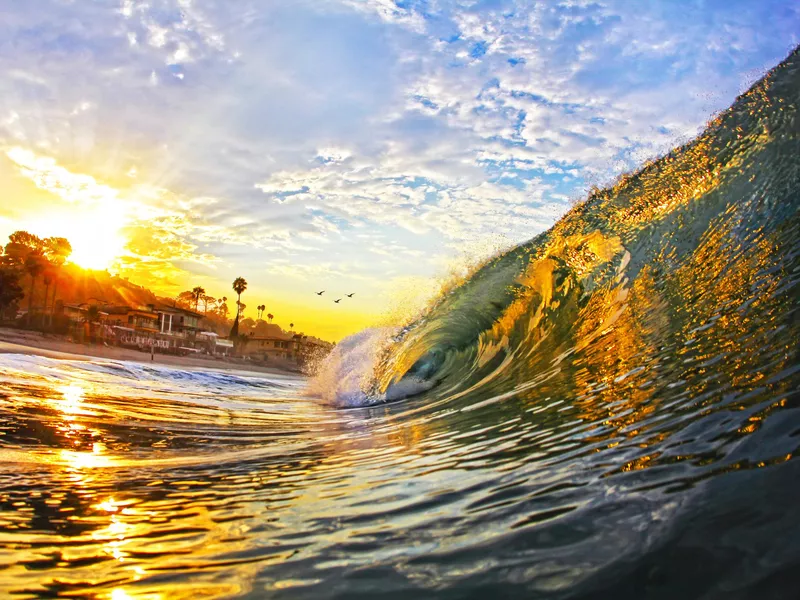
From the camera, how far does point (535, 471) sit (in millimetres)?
2227

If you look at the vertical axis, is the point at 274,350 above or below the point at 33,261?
below

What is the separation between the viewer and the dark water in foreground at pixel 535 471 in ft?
4.58

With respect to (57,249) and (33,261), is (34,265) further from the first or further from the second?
(57,249)

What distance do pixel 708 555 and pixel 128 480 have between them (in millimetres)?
2823

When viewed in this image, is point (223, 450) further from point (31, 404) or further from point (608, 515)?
point (31, 404)

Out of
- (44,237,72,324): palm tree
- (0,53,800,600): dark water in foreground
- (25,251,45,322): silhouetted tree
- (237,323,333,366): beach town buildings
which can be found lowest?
(237,323,333,366): beach town buildings

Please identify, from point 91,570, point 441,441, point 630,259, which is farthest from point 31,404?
point 630,259

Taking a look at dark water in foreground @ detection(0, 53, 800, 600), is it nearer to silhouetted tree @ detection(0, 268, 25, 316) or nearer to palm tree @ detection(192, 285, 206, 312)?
silhouetted tree @ detection(0, 268, 25, 316)

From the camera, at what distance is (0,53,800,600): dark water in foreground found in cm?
140

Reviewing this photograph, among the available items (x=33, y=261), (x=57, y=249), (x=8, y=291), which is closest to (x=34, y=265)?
(x=33, y=261)

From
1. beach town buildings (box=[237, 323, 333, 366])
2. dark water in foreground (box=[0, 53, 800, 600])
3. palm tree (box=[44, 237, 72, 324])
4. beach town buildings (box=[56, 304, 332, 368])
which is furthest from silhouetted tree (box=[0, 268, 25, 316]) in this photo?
dark water in foreground (box=[0, 53, 800, 600])

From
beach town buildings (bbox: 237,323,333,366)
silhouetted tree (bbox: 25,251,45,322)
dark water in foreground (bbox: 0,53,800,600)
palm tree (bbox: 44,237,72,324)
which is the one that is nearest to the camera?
dark water in foreground (bbox: 0,53,800,600)

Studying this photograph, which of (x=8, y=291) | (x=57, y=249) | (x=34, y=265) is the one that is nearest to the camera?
(x=8, y=291)

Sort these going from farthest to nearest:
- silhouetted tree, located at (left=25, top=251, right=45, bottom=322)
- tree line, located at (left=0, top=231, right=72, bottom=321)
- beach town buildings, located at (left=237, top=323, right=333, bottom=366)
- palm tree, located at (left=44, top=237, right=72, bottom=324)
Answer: beach town buildings, located at (left=237, top=323, right=333, bottom=366)
palm tree, located at (left=44, top=237, right=72, bottom=324)
silhouetted tree, located at (left=25, top=251, right=45, bottom=322)
tree line, located at (left=0, top=231, right=72, bottom=321)
